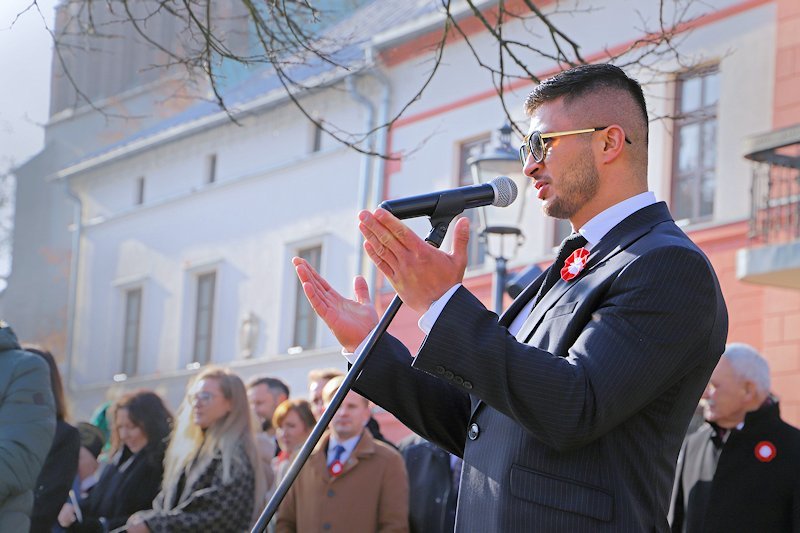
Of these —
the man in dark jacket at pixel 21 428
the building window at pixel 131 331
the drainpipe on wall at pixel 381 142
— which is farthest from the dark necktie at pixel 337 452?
the building window at pixel 131 331

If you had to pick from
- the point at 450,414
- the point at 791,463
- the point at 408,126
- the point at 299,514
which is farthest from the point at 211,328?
the point at 450,414

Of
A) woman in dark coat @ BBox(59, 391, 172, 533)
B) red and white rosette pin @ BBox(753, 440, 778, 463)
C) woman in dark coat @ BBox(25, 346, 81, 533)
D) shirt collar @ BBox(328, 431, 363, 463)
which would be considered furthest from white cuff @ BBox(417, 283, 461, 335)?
woman in dark coat @ BBox(59, 391, 172, 533)

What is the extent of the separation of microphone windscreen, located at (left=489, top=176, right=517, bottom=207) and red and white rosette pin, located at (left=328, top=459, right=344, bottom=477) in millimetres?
4274

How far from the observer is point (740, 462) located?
6.75 meters

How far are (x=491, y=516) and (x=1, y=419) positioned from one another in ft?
11.6

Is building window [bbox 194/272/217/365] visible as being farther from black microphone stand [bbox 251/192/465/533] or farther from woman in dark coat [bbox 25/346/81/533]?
black microphone stand [bbox 251/192/465/533]

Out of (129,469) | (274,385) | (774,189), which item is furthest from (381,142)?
(129,469)

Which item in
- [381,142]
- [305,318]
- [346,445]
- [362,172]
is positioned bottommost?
[346,445]

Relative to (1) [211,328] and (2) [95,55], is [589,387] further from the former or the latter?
(2) [95,55]

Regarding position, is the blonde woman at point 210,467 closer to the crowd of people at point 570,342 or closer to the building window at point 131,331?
the crowd of people at point 570,342

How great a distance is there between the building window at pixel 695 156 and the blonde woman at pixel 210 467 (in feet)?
31.9

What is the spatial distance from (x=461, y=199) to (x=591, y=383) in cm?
63

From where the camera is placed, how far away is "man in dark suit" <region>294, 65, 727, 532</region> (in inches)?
136

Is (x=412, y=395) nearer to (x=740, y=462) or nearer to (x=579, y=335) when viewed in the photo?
(x=579, y=335)
